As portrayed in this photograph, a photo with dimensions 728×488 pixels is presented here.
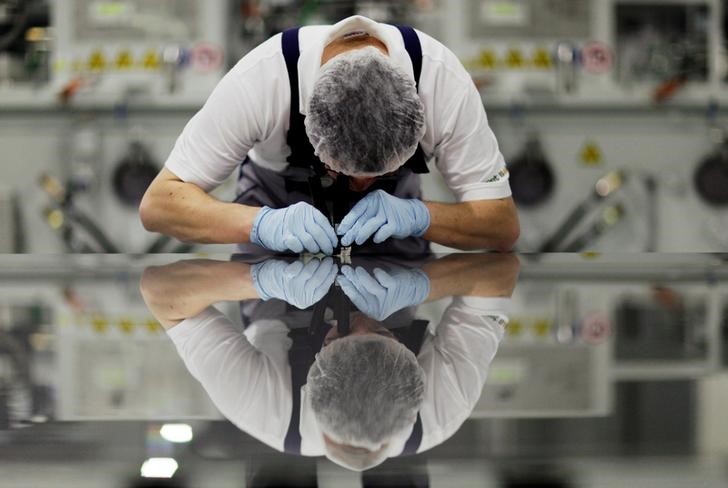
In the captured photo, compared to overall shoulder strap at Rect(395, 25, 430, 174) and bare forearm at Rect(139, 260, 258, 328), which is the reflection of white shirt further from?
overall shoulder strap at Rect(395, 25, 430, 174)

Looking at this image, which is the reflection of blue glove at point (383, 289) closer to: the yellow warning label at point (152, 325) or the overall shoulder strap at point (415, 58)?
the yellow warning label at point (152, 325)

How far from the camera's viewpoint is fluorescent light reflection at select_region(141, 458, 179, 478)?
0.36 meters

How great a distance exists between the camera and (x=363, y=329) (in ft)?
2.25

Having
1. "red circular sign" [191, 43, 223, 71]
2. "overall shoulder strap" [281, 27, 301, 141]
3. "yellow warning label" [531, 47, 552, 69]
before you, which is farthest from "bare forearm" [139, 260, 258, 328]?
"yellow warning label" [531, 47, 552, 69]

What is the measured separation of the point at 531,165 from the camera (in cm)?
370

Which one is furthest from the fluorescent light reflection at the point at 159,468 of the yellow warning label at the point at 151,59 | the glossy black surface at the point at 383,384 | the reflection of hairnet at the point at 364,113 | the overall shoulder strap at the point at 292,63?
the yellow warning label at the point at 151,59

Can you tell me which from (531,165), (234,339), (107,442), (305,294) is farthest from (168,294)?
(531,165)

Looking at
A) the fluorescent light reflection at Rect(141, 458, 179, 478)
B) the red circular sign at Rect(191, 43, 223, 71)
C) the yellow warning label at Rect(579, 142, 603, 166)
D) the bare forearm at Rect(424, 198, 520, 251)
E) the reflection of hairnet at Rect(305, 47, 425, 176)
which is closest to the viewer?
the fluorescent light reflection at Rect(141, 458, 179, 478)

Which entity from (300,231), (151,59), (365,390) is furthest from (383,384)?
(151,59)

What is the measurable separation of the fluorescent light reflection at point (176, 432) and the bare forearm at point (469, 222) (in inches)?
49.7

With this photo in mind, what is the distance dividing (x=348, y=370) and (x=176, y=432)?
0.14 meters

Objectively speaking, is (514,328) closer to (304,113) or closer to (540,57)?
(304,113)

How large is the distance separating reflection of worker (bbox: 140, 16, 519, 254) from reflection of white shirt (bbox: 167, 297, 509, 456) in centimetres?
58

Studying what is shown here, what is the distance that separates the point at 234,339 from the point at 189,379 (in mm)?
132
